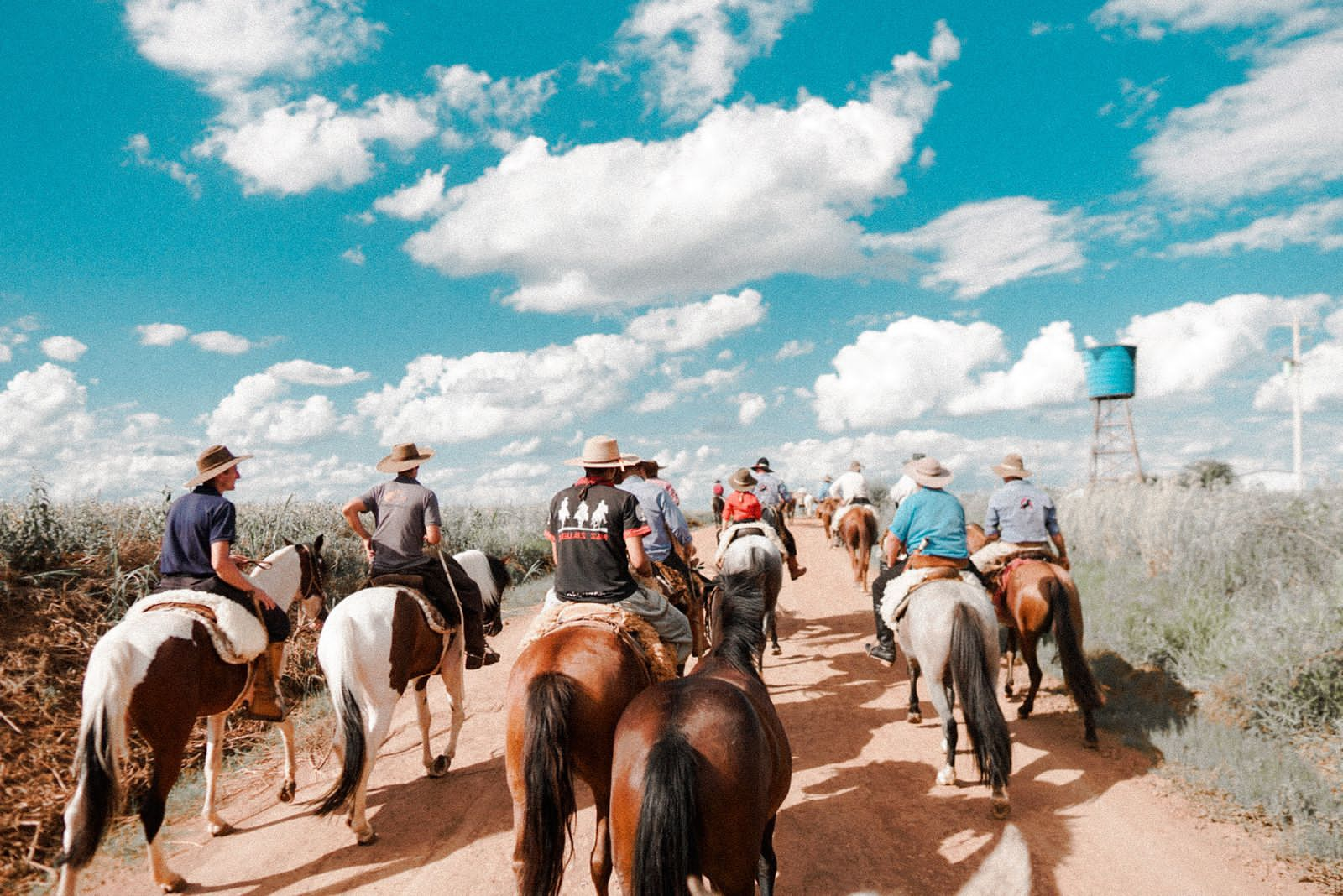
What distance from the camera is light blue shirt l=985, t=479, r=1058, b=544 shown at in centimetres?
772

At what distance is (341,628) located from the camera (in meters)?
5.22

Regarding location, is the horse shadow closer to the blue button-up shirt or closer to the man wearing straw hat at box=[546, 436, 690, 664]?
the man wearing straw hat at box=[546, 436, 690, 664]

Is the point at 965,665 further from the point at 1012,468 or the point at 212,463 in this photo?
the point at 212,463

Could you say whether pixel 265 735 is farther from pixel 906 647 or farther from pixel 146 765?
pixel 906 647

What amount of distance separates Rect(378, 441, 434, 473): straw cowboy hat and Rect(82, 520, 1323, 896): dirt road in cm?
265

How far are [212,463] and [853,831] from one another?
211 inches

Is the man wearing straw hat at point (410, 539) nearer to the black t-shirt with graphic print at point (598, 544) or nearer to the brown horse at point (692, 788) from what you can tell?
the black t-shirt with graphic print at point (598, 544)

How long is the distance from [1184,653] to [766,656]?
4678mm

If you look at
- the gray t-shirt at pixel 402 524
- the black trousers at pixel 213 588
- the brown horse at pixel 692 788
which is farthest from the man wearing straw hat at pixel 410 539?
the brown horse at pixel 692 788

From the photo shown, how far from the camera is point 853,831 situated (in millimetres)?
5121

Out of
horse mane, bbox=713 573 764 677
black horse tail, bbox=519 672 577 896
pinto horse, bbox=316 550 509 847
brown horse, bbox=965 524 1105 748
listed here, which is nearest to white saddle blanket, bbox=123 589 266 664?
pinto horse, bbox=316 550 509 847

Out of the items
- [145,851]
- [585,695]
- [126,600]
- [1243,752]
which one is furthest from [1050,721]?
[126,600]

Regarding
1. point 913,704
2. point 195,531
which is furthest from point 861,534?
point 195,531

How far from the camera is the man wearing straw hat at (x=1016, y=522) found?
304 inches
